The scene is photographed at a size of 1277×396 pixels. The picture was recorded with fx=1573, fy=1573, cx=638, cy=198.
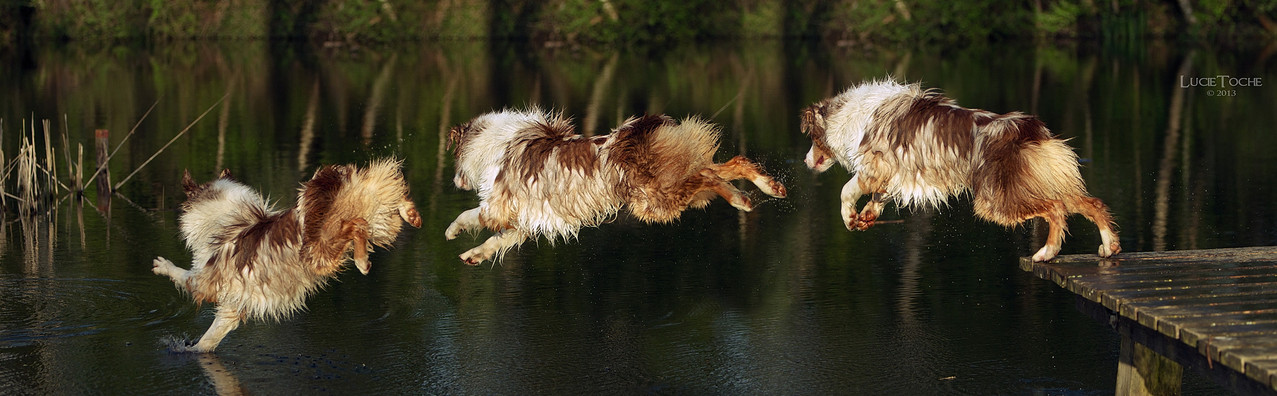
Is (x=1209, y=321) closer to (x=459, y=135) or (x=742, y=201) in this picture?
(x=742, y=201)

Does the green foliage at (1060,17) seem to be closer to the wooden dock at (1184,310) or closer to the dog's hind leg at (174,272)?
the wooden dock at (1184,310)

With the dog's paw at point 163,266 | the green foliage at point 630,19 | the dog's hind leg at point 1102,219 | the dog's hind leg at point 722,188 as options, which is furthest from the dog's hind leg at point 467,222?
the green foliage at point 630,19

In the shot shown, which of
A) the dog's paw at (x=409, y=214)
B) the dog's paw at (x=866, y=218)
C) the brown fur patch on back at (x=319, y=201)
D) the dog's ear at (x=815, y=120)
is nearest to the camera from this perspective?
the brown fur patch on back at (x=319, y=201)

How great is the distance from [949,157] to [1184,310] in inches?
74.4

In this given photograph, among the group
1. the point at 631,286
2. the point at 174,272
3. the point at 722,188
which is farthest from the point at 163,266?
the point at 631,286

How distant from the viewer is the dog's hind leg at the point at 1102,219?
8023 millimetres

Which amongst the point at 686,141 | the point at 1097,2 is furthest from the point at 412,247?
the point at 1097,2

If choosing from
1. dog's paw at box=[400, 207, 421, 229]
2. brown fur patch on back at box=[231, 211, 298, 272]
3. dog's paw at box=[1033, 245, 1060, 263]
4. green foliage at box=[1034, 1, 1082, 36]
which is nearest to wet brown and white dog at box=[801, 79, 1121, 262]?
dog's paw at box=[1033, 245, 1060, 263]

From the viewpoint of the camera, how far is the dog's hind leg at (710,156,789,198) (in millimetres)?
8172

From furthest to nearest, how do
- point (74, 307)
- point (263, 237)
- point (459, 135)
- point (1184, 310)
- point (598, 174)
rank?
point (74, 307), point (459, 135), point (598, 174), point (263, 237), point (1184, 310)

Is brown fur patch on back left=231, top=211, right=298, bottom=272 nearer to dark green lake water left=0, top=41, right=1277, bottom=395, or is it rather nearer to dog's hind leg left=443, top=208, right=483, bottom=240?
dark green lake water left=0, top=41, right=1277, bottom=395

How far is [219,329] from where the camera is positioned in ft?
27.0

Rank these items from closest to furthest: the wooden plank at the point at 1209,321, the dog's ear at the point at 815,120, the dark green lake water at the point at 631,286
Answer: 1. the wooden plank at the point at 1209,321
2. the dark green lake water at the point at 631,286
3. the dog's ear at the point at 815,120

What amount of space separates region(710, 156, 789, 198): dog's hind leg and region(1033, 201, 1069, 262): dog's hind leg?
135cm
